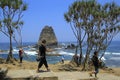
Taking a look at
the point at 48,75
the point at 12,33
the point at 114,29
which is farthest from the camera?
the point at 12,33

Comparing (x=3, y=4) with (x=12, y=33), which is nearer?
(x=3, y=4)

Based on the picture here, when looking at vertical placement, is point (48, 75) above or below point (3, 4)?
below

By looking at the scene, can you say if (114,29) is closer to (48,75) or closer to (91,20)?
(91,20)

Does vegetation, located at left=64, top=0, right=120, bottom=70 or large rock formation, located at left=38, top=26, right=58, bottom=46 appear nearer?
vegetation, located at left=64, top=0, right=120, bottom=70

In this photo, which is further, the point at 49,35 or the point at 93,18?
the point at 49,35

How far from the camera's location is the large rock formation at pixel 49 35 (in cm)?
12880

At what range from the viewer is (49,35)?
133 meters

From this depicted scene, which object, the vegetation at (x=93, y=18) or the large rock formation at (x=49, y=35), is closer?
the vegetation at (x=93, y=18)

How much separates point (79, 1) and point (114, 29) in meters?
3.93

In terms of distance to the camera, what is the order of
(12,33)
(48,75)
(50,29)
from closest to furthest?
1. (48,75)
2. (12,33)
3. (50,29)

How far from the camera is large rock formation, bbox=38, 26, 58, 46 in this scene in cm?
12880

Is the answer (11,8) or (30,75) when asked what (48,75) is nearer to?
(30,75)

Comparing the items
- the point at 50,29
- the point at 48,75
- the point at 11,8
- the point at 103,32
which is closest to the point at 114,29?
the point at 103,32

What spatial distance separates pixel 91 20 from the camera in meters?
25.3
